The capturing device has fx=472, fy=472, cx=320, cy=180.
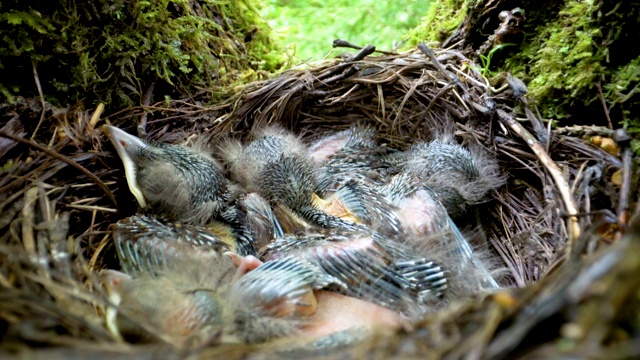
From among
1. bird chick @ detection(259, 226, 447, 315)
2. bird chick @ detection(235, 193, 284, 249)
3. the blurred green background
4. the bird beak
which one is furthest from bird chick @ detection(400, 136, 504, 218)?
the blurred green background

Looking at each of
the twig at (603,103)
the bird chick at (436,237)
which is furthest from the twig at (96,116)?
the twig at (603,103)

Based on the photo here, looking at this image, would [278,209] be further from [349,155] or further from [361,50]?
[361,50]

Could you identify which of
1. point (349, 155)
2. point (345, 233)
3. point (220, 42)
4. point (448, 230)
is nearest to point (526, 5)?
point (349, 155)

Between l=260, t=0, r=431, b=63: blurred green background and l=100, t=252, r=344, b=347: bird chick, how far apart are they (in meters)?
1.97

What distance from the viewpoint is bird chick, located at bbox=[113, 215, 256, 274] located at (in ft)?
3.58

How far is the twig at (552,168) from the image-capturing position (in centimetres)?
95

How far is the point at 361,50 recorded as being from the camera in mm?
1802

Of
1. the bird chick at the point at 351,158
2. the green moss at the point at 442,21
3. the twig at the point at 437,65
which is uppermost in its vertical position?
the green moss at the point at 442,21

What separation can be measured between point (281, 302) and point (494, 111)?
94 centimetres

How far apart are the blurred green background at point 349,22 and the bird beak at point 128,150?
1599mm

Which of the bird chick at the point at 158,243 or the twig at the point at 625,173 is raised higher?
the twig at the point at 625,173

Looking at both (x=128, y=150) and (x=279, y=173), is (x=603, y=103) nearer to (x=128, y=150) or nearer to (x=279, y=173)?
(x=279, y=173)

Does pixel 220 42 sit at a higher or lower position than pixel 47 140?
higher

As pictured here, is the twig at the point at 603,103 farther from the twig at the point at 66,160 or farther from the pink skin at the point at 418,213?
the twig at the point at 66,160
